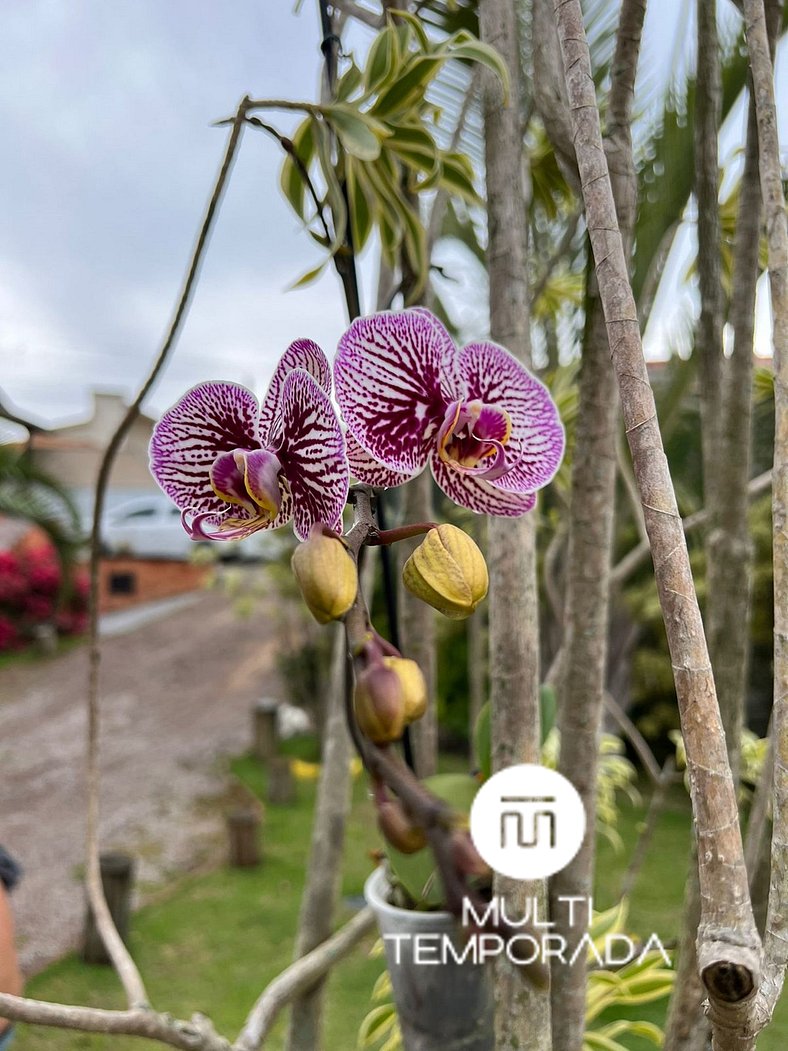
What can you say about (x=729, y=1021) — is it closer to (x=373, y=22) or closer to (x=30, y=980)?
(x=373, y=22)

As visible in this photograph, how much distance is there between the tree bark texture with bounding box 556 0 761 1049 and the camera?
0.19 m

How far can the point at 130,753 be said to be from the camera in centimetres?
282

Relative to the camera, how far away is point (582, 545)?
359 millimetres

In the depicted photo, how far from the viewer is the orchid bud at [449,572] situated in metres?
0.20

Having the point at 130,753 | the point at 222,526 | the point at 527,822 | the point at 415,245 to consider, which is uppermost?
the point at 415,245

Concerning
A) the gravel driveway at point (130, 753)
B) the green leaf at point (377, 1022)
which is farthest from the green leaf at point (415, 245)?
the gravel driveway at point (130, 753)

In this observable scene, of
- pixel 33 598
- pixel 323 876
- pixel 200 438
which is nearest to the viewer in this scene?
pixel 200 438

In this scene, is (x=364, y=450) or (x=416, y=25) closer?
(x=364, y=450)

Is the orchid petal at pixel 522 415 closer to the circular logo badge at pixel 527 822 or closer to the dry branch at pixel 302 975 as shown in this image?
the circular logo badge at pixel 527 822

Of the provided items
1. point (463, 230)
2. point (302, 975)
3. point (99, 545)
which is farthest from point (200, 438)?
point (463, 230)

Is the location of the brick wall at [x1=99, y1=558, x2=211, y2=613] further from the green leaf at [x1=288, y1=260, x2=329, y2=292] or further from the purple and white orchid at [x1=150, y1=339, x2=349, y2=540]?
the purple and white orchid at [x1=150, y1=339, x2=349, y2=540]

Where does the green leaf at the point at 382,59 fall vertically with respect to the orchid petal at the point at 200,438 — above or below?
above

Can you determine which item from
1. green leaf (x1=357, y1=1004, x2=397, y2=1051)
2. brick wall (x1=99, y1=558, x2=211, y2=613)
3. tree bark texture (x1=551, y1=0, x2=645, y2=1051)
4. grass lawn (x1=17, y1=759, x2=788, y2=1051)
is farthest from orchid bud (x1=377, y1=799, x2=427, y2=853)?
brick wall (x1=99, y1=558, x2=211, y2=613)

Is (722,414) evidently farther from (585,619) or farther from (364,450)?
(364,450)
